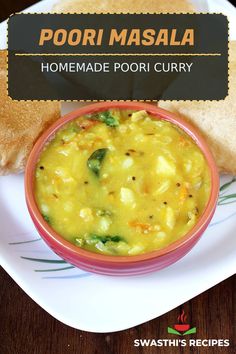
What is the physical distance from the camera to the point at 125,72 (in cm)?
218

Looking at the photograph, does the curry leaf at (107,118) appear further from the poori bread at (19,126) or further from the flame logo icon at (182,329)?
the flame logo icon at (182,329)

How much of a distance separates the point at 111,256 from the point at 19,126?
54 cm

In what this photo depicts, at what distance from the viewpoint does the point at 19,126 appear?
76.5 inches

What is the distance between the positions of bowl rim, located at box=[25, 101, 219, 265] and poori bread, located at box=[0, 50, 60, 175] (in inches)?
2.6

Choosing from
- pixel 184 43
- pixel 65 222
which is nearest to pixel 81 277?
pixel 65 222

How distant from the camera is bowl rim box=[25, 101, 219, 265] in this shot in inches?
64.3

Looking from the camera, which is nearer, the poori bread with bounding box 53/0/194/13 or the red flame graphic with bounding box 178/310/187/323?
the red flame graphic with bounding box 178/310/187/323

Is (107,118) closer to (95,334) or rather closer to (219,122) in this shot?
(219,122)

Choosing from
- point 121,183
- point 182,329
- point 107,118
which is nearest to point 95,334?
point 182,329

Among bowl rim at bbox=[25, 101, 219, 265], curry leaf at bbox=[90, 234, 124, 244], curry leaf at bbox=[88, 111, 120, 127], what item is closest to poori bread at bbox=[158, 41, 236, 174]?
bowl rim at bbox=[25, 101, 219, 265]

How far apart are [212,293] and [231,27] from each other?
970mm

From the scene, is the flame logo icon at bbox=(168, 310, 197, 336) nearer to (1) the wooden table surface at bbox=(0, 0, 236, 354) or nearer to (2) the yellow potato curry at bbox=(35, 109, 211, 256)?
(1) the wooden table surface at bbox=(0, 0, 236, 354)

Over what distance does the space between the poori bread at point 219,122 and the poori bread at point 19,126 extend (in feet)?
1.35

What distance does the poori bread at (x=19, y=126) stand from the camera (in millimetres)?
1915
